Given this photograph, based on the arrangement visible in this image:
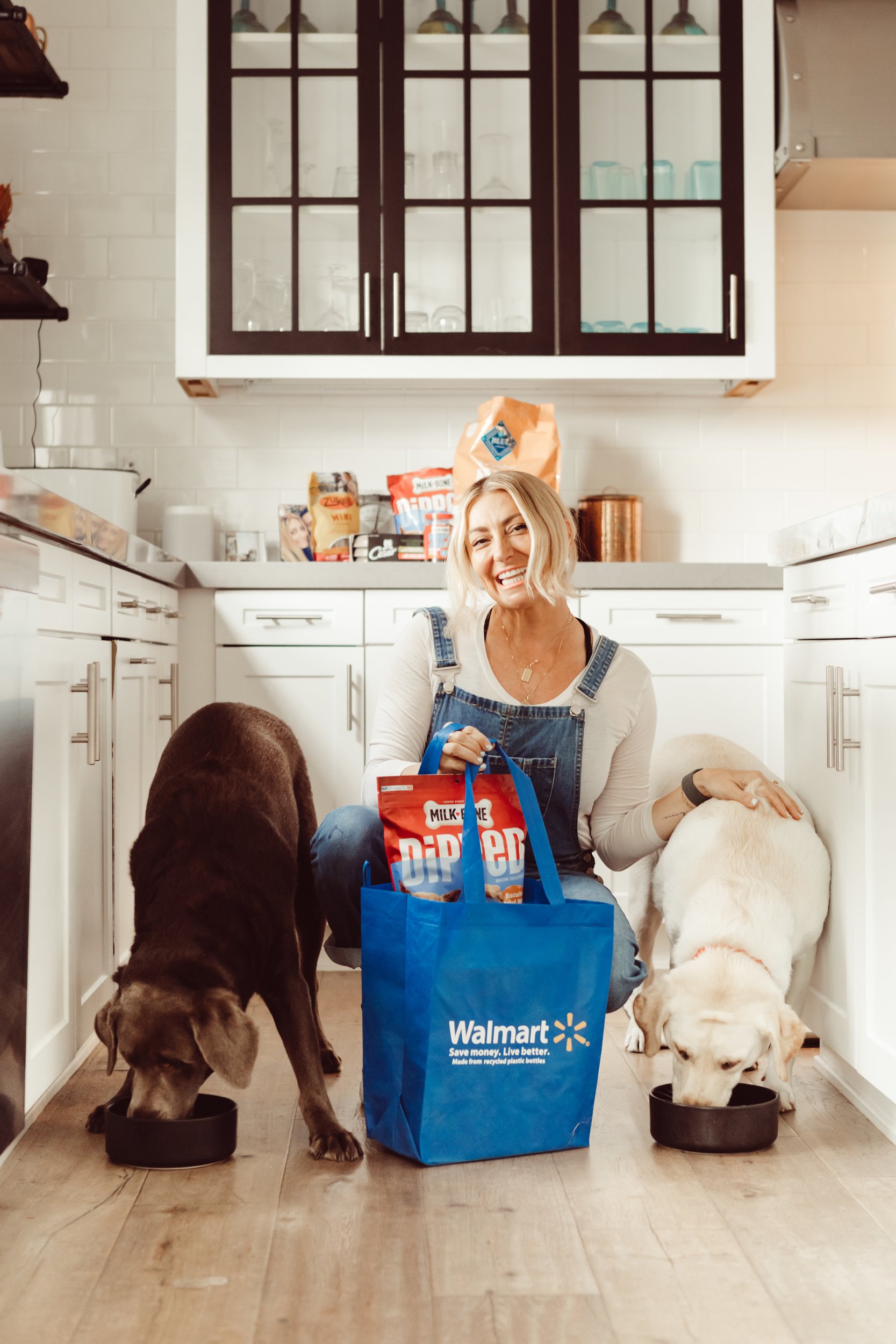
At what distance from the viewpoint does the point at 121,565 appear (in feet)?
7.88

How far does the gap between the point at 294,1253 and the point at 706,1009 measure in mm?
694

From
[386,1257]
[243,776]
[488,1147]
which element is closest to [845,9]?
[243,776]

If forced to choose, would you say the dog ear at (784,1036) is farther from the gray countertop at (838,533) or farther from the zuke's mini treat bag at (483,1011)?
the gray countertop at (838,533)

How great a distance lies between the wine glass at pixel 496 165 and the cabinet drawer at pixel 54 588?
192cm

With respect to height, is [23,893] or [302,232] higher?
[302,232]

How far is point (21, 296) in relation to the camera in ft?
11.2

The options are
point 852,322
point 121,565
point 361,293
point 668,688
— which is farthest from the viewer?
point 852,322

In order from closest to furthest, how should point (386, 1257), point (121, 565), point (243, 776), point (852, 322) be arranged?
point (386, 1257), point (243, 776), point (121, 565), point (852, 322)

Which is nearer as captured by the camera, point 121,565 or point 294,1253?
point 294,1253

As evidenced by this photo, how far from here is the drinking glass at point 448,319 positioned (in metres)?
3.39

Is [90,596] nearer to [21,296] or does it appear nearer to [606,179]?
[21,296]

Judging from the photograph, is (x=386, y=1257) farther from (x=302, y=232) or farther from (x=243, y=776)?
(x=302, y=232)

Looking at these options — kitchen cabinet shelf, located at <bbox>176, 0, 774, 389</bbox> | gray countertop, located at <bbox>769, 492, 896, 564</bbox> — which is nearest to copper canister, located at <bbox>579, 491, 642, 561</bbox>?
kitchen cabinet shelf, located at <bbox>176, 0, 774, 389</bbox>

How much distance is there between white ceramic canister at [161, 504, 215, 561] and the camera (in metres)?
3.48
